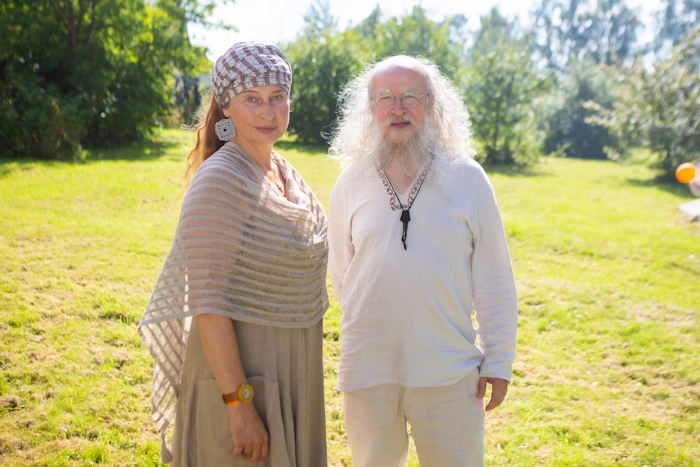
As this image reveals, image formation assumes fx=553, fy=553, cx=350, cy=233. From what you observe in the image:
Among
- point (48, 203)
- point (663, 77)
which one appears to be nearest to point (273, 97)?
point (48, 203)

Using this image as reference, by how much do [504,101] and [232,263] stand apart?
16857 millimetres

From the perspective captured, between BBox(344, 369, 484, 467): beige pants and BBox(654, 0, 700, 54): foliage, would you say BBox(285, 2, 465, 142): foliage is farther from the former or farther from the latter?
BBox(654, 0, 700, 54): foliage

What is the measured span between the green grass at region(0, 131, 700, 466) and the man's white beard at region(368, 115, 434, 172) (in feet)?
6.73

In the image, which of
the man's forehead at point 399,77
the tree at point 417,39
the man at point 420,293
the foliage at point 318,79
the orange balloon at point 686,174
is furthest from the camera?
the tree at point 417,39

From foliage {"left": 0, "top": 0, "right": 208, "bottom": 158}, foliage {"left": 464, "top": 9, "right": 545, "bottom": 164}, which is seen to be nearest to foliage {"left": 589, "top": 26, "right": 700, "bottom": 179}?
foliage {"left": 464, "top": 9, "right": 545, "bottom": 164}

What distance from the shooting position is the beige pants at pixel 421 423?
2111mm

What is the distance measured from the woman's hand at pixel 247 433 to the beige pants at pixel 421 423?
50 cm

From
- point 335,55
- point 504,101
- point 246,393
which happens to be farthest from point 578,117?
point 246,393

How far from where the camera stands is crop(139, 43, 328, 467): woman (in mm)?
1783

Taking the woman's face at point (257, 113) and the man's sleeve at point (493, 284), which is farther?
the man's sleeve at point (493, 284)

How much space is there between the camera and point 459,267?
2.16 m

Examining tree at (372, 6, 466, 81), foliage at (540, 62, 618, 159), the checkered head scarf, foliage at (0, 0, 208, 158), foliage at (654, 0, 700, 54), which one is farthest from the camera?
foliage at (654, 0, 700, 54)

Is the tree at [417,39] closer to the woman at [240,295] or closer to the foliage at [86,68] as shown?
the foliage at [86,68]

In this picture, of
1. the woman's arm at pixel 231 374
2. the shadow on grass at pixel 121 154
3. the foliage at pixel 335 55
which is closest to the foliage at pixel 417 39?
the foliage at pixel 335 55
